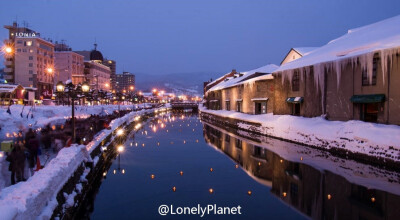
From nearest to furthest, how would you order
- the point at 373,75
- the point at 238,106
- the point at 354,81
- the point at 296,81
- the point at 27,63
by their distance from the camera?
1. the point at 373,75
2. the point at 354,81
3. the point at 296,81
4. the point at 238,106
5. the point at 27,63

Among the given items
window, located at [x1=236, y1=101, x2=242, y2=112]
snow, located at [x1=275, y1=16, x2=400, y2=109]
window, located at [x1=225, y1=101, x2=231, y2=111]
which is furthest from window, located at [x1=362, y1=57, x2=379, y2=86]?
window, located at [x1=225, y1=101, x2=231, y2=111]

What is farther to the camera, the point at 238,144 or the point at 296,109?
the point at 296,109

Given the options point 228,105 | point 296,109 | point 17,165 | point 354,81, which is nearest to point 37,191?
point 17,165

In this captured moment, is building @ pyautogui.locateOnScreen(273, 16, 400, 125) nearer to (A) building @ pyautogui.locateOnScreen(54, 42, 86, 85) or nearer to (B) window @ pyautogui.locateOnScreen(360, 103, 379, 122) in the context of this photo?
(B) window @ pyautogui.locateOnScreen(360, 103, 379, 122)

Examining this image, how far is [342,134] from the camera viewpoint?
20.0 meters

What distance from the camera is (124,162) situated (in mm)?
19328

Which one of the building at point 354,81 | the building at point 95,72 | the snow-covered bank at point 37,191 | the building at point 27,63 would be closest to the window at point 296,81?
the building at point 354,81

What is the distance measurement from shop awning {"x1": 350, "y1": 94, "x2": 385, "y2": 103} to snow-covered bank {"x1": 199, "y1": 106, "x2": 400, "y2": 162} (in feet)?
6.19

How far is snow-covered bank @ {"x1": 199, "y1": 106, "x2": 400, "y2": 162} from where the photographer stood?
16.4 meters

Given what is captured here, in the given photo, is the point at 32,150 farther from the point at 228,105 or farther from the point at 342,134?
the point at 228,105

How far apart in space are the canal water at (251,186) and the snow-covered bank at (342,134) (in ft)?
3.43

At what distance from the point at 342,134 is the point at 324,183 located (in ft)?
23.7

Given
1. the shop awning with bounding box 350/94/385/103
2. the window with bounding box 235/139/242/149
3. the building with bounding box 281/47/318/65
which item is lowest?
the window with bounding box 235/139/242/149

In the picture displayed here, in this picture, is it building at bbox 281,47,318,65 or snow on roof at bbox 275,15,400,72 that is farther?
building at bbox 281,47,318,65
